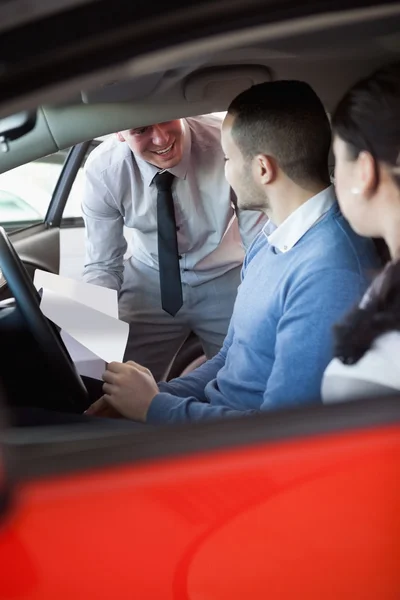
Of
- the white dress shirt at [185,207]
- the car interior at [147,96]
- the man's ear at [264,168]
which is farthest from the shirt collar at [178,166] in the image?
the man's ear at [264,168]

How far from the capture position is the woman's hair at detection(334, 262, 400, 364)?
3.03ft

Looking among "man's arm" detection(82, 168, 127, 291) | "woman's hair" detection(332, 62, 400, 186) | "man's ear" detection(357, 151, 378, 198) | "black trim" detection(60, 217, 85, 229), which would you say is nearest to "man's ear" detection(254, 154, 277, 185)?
"woman's hair" detection(332, 62, 400, 186)

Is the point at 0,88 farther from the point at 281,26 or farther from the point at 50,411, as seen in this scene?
the point at 50,411

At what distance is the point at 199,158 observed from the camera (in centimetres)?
238

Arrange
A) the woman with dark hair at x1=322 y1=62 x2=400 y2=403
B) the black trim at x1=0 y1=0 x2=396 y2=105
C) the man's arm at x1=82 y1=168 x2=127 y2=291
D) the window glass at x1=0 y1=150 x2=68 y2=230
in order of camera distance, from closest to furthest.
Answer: the black trim at x1=0 y1=0 x2=396 y2=105 → the woman with dark hair at x1=322 y1=62 x2=400 y2=403 → the man's arm at x1=82 y1=168 x2=127 y2=291 → the window glass at x1=0 y1=150 x2=68 y2=230

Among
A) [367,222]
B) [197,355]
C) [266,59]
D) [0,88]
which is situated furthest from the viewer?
[197,355]

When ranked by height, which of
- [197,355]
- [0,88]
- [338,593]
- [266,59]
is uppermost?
[0,88]

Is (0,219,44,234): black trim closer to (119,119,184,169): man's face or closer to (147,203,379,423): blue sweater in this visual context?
(119,119,184,169): man's face

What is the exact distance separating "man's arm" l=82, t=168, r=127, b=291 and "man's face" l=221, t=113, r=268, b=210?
40.0 inches

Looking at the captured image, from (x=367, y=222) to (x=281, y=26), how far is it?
1.45 feet

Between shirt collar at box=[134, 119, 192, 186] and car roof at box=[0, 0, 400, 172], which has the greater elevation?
car roof at box=[0, 0, 400, 172]

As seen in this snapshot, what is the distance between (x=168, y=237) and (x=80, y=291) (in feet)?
2.39

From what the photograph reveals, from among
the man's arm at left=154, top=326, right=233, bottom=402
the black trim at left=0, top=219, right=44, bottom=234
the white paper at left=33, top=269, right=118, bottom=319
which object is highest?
the white paper at left=33, top=269, right=118, bottom=319

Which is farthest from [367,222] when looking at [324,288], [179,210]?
[179,210]
